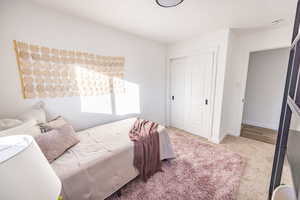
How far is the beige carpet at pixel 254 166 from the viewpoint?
1459mm

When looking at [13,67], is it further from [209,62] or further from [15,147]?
[209,62]

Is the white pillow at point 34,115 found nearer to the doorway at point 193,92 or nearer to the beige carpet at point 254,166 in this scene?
the beige carpet at point 254,166

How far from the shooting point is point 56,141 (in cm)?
127

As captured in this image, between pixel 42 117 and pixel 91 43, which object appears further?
pixel 91 43

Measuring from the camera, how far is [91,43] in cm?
206

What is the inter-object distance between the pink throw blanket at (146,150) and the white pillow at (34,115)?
1151 millimetres

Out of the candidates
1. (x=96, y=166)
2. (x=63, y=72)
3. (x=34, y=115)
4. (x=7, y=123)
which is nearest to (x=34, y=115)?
(x=34, y=115)

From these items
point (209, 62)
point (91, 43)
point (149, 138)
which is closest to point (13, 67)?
point (91, 43)

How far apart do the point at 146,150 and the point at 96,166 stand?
25.4 inches

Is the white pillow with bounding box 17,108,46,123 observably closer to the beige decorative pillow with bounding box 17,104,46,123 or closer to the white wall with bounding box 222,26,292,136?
the beige decorative pillow with bounding box 17,104,46,123

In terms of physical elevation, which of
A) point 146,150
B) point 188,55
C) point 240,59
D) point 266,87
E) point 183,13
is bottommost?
point 146,150

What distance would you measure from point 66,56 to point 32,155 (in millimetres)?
1804

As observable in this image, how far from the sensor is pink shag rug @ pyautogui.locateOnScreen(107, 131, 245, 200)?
1463 millimetres

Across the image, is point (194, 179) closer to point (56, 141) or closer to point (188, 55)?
point (56, 141)
